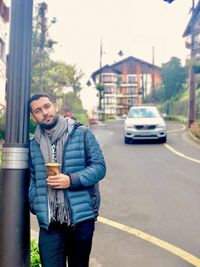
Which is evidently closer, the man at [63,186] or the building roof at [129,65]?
the man at [63,186]

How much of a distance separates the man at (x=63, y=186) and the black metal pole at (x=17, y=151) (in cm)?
7

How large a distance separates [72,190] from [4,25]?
26055 mm

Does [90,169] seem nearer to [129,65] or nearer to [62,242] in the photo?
[62,242]

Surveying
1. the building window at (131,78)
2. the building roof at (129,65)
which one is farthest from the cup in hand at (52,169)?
the building roof at (129,65)

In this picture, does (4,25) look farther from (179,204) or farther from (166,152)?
(179,204)

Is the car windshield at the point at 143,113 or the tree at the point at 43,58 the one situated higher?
the tree at the point at 43,58

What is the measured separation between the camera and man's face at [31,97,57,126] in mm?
2801

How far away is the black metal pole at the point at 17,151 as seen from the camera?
108 inches

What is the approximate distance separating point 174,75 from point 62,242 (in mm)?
52127

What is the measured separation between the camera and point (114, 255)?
4.48 metres

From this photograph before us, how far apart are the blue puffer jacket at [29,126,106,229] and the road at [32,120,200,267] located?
1719 millimetres

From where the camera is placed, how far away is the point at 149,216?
6.04 meters

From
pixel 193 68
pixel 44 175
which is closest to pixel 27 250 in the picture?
pixel 44 175

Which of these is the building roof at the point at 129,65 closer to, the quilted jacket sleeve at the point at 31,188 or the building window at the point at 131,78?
the building window at the point at 131,78
